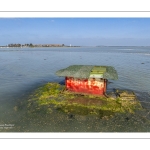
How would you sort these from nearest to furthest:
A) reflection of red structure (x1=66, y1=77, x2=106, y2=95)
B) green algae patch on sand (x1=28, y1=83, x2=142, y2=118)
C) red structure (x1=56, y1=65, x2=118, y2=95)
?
green algae patch on sand (x1=28, y1=83, x2=142, y2=118) < red structure (x1=56, y1=65, x2=118, y2=95) < reflection of red structure (x1=66, y1=77, x2=106, y2=95)

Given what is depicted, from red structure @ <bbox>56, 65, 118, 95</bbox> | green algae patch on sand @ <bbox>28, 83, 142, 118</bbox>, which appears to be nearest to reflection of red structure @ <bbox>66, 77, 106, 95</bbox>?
red structure @ <bbox>56, 65, 118, 95</bbox>

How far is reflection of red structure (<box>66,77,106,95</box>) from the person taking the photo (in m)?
17.6

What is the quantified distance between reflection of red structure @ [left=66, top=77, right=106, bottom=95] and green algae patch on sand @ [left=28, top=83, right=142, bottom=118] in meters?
0.57

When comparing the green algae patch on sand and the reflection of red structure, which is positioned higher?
the reflection of red structure

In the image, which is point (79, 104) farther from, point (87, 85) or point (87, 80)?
point (87, 80)

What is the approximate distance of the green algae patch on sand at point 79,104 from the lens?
15.4 m

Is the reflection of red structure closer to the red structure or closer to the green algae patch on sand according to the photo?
the red structure

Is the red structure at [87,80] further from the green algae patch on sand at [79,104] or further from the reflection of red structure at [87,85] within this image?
the green algae patch on sand at [79,104]
